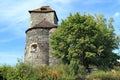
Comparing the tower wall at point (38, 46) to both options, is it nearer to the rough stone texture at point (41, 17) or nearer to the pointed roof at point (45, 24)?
the pointed roof at point (45, 24)

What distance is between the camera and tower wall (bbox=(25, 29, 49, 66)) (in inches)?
1631

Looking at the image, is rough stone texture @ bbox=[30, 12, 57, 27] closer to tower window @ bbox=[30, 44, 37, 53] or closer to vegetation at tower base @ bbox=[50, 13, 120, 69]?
tower window @ bbox=[30, 44, 37, 53]

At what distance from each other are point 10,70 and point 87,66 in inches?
454

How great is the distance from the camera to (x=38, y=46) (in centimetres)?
4209

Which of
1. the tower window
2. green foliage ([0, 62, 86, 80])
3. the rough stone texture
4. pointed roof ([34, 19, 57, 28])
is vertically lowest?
green foliage ([0, 62, 86, 80])

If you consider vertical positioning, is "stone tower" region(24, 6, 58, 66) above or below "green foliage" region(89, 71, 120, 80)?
above

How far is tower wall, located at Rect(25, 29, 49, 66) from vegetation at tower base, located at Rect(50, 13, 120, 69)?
10.8ft

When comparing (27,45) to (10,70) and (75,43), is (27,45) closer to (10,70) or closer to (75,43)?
(75,43)

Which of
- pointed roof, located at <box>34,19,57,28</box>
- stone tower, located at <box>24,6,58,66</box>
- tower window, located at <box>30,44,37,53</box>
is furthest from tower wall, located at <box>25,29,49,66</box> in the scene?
pointed roof, located at <box>34,19,57,28</box>

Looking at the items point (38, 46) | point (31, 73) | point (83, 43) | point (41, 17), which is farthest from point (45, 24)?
point (31, 73)

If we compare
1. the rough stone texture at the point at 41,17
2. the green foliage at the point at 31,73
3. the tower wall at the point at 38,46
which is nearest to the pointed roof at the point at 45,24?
the tower wall at the point at 38,46

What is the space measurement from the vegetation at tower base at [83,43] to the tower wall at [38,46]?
3.29 metres

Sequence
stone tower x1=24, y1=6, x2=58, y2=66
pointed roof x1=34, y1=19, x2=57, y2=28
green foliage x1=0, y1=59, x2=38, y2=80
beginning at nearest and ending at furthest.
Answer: green foliage x1=0, y1=59, x2=38, y2=80 < stone tower x1=24, y1=6, x2=58, y2=66 < pointed roof x1=34, y1=19, x2=57, y2=28

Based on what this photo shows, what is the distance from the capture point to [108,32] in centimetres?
3919
